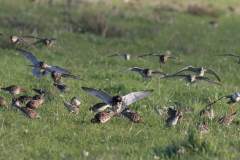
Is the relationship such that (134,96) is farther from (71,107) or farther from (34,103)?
(34,103)

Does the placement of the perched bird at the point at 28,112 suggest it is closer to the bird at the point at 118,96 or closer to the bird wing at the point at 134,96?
the bird at the point at 118,96

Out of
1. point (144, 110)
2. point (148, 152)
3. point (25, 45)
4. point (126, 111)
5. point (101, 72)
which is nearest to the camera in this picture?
point (148, 152)

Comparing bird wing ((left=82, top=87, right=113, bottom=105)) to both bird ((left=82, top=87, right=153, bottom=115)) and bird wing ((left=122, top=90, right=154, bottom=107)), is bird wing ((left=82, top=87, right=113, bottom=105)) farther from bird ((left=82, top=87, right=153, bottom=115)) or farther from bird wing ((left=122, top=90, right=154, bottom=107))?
bird wing ((left=122, top=90, right=154, bottom=107))

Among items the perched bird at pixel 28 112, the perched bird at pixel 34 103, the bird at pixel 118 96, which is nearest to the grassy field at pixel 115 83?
the perched bird at pixel 28 112

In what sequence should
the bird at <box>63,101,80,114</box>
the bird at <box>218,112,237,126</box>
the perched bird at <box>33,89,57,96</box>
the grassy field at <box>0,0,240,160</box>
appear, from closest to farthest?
the grassy field at <box>0,0,240,160</box>, the bird at <box>218,112,237,126</box>, the bird at <box>63,101,80,114</box>, the perched bird at <box>33,89,57,96</box>

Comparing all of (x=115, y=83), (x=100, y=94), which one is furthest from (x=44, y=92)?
(x=115, y=83)

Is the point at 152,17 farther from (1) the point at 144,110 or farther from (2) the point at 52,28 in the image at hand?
(1) the point at 144,110

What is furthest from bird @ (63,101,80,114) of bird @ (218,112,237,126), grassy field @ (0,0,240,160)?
bird @ (218,112,237,126)

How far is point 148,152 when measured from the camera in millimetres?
5250

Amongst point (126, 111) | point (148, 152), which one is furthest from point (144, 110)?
point (148, 152)

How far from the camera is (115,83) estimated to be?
985 centimetres

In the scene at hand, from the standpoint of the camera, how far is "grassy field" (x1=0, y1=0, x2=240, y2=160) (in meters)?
5.35

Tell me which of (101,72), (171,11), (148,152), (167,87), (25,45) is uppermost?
(148,152)

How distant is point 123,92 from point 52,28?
1005 cm
